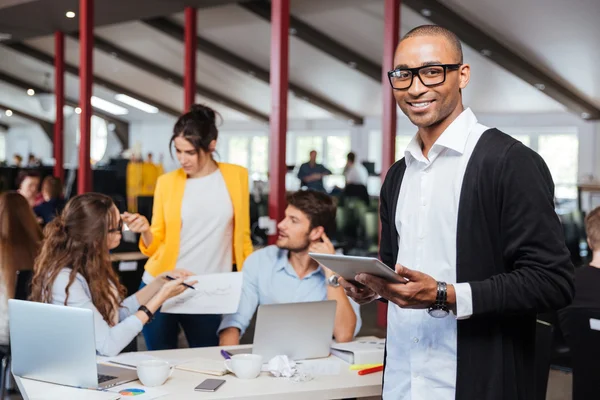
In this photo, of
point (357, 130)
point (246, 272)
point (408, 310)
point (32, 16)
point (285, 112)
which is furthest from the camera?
point (357, 130)

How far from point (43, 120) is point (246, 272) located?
20281mm

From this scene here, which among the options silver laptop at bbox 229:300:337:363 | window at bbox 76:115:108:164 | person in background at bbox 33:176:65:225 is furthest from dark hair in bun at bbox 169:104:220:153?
window at bbox 76:115:108:164

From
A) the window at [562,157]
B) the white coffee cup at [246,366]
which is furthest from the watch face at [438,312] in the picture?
the window at [562,157]

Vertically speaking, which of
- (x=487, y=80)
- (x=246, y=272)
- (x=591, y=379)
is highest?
(x=487, y=80)

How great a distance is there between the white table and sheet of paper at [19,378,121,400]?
0.08ft

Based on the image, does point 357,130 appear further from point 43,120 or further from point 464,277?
point 464,277

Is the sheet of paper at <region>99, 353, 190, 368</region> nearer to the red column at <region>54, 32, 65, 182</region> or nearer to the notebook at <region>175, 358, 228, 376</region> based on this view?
the notebook at <region>175, 358, 228, 376</region>

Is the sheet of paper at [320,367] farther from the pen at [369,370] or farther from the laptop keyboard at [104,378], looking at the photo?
the laptop keyboard at [104,378]

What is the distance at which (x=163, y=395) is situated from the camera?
2154 millimetres

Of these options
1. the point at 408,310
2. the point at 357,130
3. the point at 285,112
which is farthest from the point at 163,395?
the point at 357,130

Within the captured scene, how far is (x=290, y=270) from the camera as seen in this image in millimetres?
3080

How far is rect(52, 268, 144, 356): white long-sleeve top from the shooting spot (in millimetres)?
2568

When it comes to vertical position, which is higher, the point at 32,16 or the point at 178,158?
the point at 32,16

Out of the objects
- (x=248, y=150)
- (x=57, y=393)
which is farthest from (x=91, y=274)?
(x=248, y=150)
